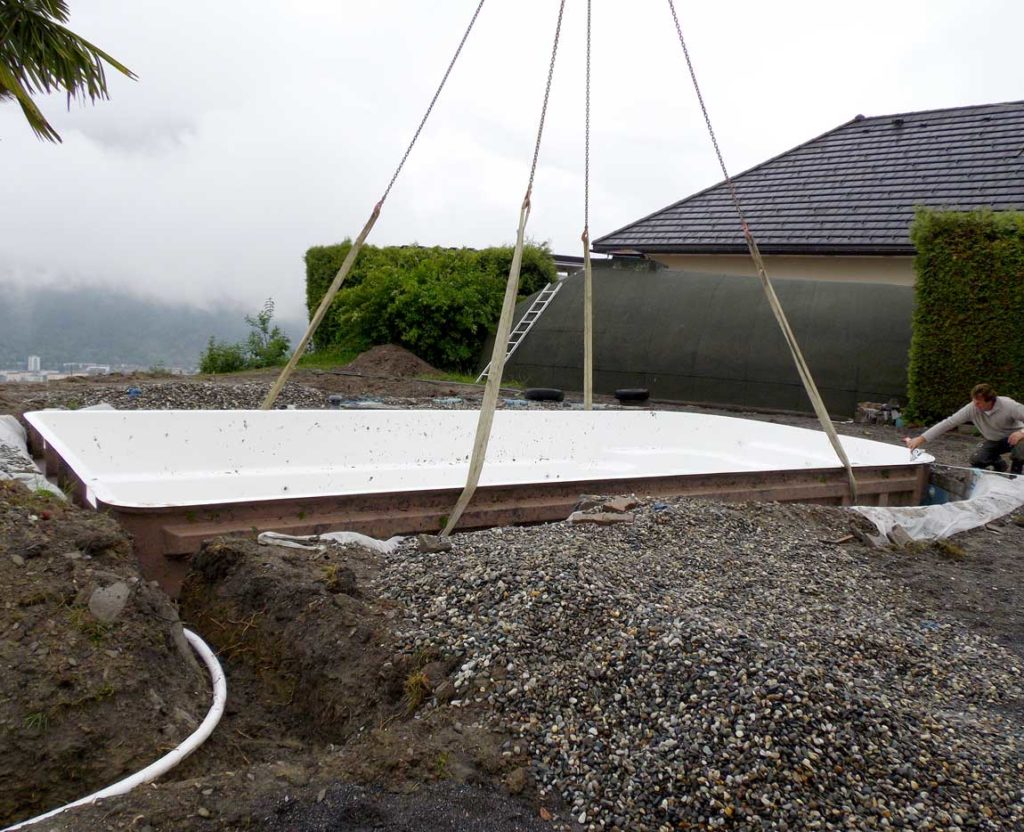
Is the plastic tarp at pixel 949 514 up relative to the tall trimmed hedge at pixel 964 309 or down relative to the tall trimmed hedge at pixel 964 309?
down

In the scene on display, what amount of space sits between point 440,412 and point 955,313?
646cm

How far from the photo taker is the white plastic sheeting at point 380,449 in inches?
207

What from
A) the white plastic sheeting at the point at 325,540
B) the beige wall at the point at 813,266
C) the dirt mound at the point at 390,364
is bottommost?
the white plastic sheeting at the point at 325,540

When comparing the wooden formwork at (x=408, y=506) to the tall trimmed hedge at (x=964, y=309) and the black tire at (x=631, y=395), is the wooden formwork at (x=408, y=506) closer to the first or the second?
the tall trimmed hedge at (x=964, y=309)

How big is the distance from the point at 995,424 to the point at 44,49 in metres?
9.16

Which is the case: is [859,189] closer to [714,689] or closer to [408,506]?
[408,506]

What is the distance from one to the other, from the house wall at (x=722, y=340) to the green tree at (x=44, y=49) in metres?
6.39

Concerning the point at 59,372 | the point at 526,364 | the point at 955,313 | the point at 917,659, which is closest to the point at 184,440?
the point at 917,659

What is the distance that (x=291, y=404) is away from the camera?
908 centimetres

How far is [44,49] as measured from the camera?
835 centimetres

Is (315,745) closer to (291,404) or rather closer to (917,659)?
(917,659)

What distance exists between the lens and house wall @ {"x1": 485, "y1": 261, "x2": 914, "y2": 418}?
11352 millimetres

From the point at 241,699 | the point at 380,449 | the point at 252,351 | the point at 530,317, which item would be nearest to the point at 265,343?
the point at 252,351

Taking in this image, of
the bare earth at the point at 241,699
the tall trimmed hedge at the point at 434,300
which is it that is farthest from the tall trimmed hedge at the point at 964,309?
the bare earth at the point at 241,699
